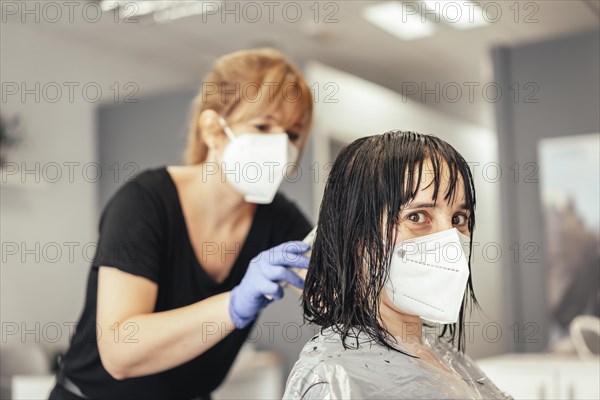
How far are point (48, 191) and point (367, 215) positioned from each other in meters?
3.06

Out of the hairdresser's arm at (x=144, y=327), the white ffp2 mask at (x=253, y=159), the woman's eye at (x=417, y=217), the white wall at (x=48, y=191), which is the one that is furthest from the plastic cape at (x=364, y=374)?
the white wall at (x=48, y=191)

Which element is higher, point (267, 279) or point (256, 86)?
point (256, 86)

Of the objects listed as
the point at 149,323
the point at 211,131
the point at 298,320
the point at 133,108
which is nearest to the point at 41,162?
the point at 133,108

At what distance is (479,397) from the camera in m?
1.18

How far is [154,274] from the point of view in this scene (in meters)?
1.48

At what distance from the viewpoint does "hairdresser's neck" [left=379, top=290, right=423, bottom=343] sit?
3.79 ft

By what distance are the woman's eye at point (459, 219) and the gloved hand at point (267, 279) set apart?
1.05ft

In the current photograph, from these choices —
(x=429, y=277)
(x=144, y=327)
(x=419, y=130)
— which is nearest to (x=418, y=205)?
(x=429, y=277)

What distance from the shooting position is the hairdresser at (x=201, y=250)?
1.37 metres

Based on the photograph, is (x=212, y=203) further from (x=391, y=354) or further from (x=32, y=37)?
(x=32, y=37)

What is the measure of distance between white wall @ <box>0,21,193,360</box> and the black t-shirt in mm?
1929

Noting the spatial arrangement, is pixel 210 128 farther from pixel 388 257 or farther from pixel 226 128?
pixel 388 257

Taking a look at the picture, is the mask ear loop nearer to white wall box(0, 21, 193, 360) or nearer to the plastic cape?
the plastic cape

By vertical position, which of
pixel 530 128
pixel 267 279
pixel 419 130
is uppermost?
pixel 419 130
